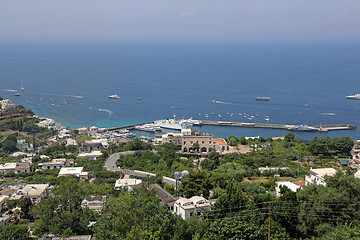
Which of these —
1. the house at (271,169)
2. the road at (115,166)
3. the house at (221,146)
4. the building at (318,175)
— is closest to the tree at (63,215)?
the road at (115,166)

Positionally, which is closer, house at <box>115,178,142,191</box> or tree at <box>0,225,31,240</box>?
tree at <box>0,225,31,240</box>

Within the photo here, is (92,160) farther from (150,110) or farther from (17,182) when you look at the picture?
(150,110)

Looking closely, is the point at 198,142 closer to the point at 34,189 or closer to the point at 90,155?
the point at 90,155

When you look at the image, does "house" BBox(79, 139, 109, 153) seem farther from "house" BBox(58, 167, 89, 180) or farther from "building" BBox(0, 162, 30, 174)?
"house" BBox(58, 167, 89, 180)

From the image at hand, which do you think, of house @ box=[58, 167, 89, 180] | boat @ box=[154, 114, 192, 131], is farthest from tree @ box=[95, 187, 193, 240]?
boat @ box=[154, 114, 192, 131]

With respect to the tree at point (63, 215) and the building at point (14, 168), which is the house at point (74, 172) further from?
the tree at point (63, 215)

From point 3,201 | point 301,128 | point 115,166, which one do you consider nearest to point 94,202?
point 3,201

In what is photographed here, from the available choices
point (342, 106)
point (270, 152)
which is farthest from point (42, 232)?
point (342, 106)
